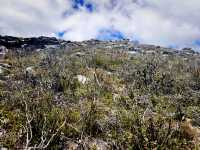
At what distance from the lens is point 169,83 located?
37438 millimetres

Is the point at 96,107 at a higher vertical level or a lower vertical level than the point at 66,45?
lower

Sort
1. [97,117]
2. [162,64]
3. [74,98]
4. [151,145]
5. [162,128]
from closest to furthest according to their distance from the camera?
[151,145], [162,128], [97,117], [74,98], [162,64]

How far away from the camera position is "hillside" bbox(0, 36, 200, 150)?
1512 centimetres

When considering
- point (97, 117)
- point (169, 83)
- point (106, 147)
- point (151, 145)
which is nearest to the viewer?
point (151, 145)

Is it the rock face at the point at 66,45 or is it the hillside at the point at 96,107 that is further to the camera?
the rock face at the point at 66,45

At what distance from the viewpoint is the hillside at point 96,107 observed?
595 inches

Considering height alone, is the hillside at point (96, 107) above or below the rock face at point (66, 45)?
below

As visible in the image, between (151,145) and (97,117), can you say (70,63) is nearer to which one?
(97,117)

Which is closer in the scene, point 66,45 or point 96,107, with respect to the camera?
point 96,107

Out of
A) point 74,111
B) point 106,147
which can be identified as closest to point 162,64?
point 74,111

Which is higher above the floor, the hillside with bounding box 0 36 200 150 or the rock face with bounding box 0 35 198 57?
the rock face with bounding box 0 35 198 57

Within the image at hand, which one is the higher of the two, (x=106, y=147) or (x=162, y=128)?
(x=162, y=128)

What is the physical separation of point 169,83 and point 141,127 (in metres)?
23.2

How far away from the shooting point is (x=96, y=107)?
70.3ft
